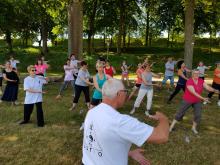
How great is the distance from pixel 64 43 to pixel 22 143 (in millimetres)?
60807

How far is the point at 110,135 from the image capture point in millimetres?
3248

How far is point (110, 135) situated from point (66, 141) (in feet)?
20.3

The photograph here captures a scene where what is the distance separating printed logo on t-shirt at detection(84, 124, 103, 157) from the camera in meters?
3.41

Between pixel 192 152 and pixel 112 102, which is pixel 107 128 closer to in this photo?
pixel 112 102

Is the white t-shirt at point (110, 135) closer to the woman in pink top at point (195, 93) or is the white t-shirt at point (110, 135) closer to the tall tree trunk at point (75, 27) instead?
the woman in pink top at point (195, 93)

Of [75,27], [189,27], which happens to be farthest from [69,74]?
[189,27]

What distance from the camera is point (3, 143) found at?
9109 millimetres

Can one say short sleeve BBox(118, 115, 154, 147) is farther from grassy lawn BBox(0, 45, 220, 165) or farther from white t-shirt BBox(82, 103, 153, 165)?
grassy lawn BBox(0, 45, 220, 165)

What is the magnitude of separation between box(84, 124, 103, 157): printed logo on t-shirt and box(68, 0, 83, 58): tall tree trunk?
1671 cm

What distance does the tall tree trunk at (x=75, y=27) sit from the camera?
64.7 ft

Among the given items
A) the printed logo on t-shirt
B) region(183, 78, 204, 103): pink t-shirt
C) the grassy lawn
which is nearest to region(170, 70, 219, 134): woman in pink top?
region(183, 78, 204, 103): pink t-shirt

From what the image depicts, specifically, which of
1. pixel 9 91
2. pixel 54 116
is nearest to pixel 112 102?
pixel 54 116

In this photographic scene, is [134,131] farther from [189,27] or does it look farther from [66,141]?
[189,27]

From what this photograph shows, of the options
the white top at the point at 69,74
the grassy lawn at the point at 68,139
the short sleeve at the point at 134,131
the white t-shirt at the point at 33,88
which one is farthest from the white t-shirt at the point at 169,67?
the short sleeve at the point at 134,131
